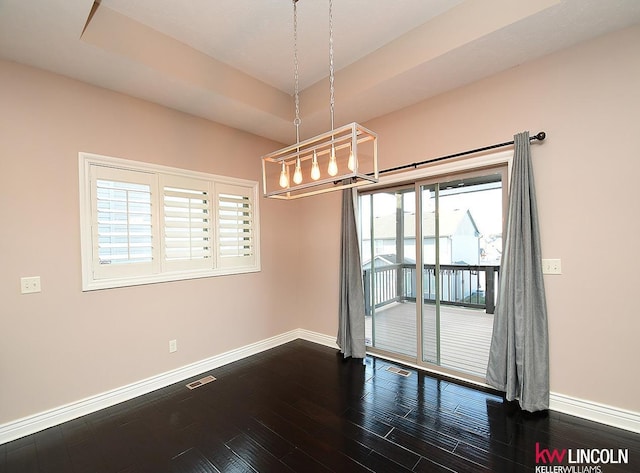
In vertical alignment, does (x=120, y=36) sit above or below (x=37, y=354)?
above

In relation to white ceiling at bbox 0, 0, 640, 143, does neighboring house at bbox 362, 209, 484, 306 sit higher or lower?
lower

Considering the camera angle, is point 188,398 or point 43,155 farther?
point 188,398

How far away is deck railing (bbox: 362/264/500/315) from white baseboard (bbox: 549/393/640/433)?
849 mm

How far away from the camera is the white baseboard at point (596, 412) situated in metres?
2.13

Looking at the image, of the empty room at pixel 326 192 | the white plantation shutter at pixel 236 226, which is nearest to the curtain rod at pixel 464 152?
the empty room at pixel 326 192

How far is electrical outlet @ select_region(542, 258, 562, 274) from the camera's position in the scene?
243 centimetres

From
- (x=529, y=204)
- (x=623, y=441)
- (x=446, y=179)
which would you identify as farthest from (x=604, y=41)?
(x=623, y=441)

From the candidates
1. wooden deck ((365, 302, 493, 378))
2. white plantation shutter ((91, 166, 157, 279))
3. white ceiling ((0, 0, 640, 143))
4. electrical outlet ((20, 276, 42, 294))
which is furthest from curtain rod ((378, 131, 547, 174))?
electrical outlet ((20, 276, 42, 294))

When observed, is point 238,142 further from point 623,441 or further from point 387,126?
point 623,441

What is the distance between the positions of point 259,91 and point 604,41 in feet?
9.90

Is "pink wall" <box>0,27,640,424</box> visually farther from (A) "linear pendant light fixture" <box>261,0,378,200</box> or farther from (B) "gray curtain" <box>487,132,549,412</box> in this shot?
(A) "linear pendant light fixture" <box>261,0,378,200</box>

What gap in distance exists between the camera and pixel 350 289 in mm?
3645

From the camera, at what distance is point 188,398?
2773 mm

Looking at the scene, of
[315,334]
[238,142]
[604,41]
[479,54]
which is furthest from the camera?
[315,334]
